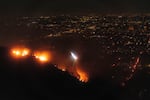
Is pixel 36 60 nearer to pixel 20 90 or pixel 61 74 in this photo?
pixel 61 74

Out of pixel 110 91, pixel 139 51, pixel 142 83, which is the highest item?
pixel 110 91

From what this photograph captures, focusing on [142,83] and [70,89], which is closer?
[70,89]

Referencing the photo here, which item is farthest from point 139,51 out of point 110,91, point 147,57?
point 110,91

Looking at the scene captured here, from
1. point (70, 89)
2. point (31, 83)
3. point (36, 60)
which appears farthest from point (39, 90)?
point (36, 60)

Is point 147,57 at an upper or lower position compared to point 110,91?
lower

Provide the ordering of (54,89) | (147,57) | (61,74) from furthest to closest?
1. (147,57)
2. (61,74)
3. (54,89)

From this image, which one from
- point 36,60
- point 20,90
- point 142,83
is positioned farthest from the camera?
point 142,83
